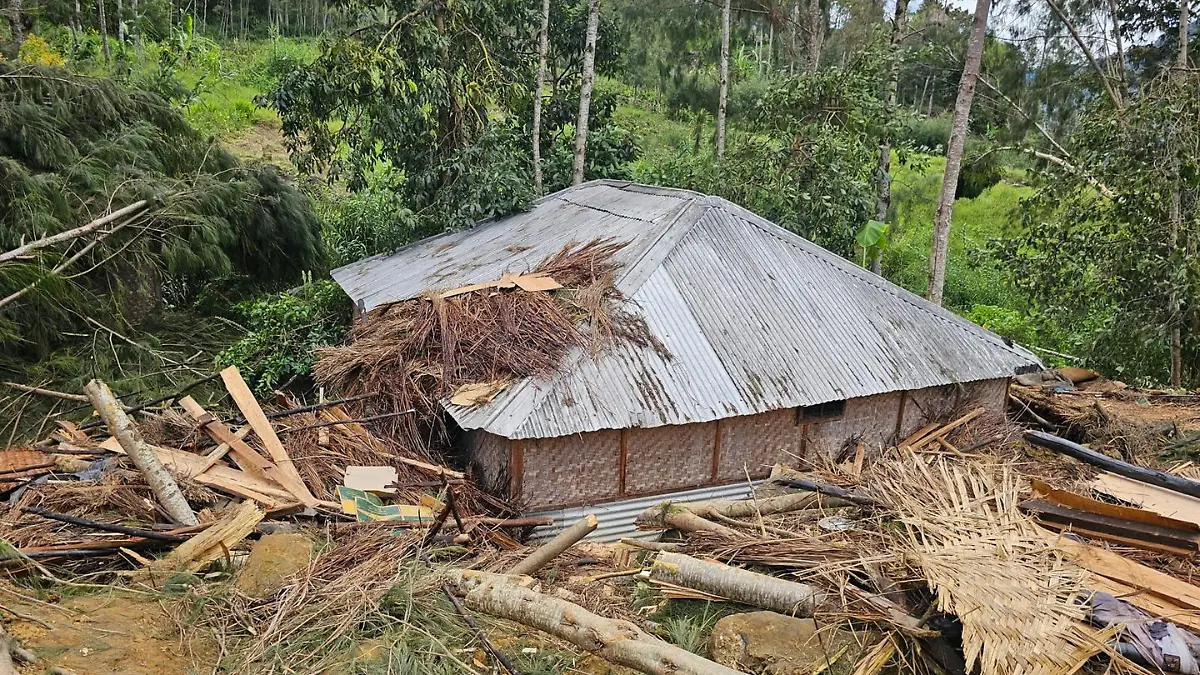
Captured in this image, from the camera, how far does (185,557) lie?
562cm

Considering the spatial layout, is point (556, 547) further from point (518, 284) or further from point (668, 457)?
point (518, 284)

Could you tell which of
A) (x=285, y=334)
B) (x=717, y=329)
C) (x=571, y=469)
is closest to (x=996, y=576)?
(x=571, y=469)

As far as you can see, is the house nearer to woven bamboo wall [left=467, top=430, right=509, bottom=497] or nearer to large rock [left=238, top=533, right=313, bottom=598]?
woven bamboo wall [left=467, top=430, right=509, bottom=497]

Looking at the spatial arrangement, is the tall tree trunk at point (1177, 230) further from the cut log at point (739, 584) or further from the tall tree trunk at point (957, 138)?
the cut log at point (739, 584)

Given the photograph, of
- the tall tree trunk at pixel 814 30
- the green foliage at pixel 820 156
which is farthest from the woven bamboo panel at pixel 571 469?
the tall tree trunk at pixel 814 30

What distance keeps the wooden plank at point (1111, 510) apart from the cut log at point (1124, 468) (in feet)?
3.06

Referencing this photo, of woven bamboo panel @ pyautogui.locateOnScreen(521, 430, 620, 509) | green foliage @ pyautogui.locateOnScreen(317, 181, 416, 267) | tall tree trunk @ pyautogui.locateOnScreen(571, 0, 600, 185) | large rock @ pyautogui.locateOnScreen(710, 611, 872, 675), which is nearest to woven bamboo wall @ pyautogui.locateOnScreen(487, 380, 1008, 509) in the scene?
woven bamboo panel @ pyautogui.locateOnScreen(521, 430, 620, 509)

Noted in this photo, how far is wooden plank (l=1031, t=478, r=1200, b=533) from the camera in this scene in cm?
555

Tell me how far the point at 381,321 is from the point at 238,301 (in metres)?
6.28

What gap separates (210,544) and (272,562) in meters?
0.57

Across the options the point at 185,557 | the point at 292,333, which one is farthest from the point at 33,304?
the point at 185,557

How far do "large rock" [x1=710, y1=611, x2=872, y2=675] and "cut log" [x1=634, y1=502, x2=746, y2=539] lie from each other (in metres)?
1.18

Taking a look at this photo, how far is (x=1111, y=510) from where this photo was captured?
18.9ft

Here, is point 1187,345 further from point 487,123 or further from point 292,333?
point 292,333
